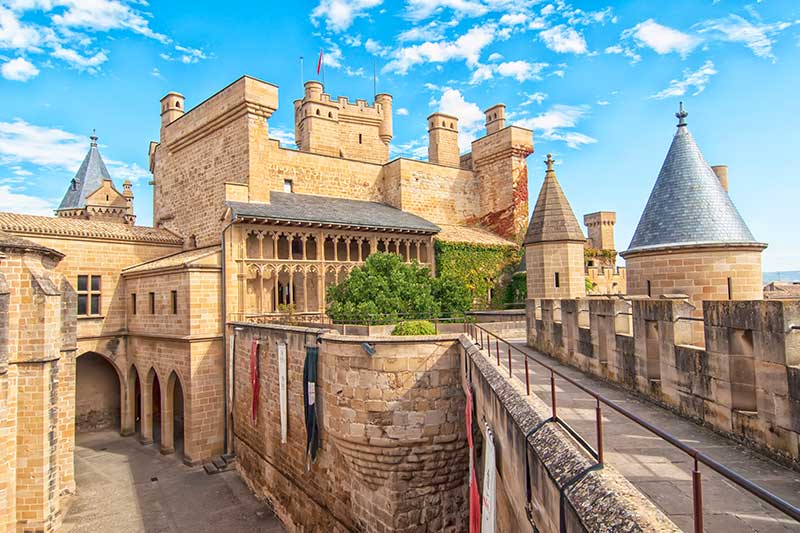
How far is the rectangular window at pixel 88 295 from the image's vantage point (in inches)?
835

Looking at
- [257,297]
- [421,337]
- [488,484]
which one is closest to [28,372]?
[257,297]

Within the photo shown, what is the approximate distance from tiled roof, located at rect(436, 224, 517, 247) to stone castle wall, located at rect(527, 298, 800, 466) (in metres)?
18.2

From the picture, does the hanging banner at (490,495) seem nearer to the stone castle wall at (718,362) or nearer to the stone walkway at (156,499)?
the stone castle wall at (718,362)

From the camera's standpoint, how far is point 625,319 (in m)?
7.78

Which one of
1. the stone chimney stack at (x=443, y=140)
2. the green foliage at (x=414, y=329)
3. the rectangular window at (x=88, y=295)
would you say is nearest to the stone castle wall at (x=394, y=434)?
the green foliage at (x=414, y=329)

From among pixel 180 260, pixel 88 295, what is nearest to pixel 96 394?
pixel 88 295

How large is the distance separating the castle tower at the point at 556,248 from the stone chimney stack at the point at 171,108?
20342 millimetres

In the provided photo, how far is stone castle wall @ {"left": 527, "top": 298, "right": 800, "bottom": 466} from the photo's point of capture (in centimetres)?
432

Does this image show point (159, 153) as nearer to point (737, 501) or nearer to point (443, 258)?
point (443, 258)

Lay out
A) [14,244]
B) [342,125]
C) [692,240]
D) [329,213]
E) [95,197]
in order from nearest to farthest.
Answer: [692,240]
[14,244]
[329,213]
[342,125]
[95,197]

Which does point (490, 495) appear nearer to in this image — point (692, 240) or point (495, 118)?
point (692, 240)

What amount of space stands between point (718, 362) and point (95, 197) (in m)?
39.1

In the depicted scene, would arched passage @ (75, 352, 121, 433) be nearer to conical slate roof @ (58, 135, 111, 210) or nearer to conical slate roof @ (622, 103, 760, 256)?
conical slate roof @ (58, 135, 111, 210)

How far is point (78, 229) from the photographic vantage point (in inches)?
835
